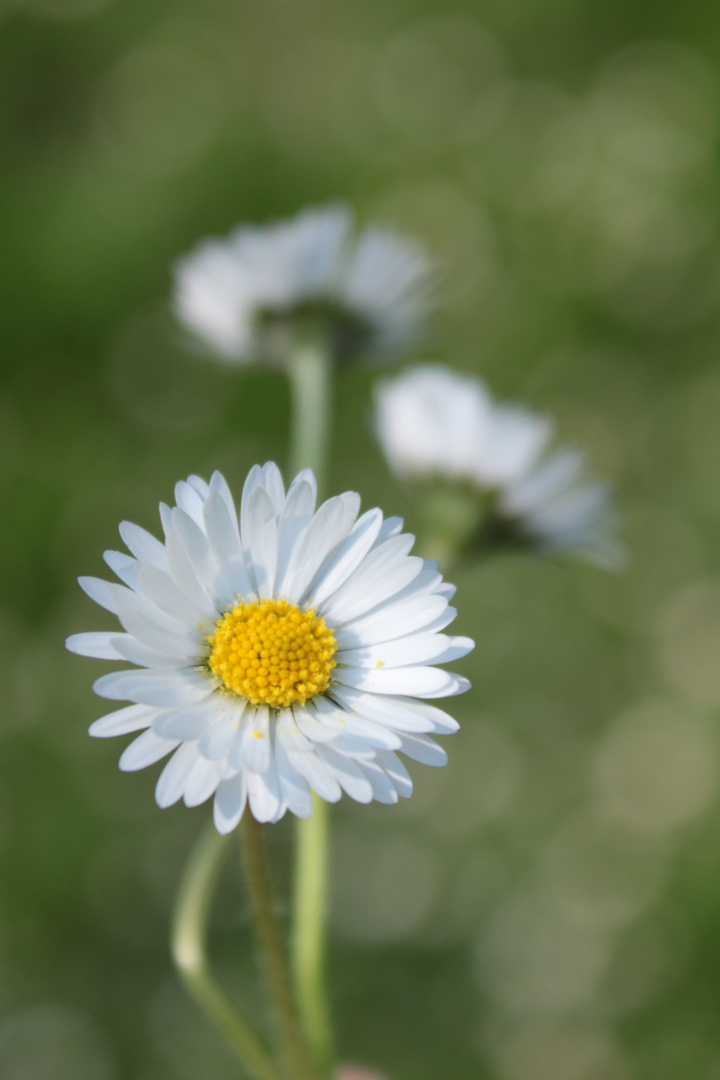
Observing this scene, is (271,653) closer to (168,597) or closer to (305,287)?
(168,597)

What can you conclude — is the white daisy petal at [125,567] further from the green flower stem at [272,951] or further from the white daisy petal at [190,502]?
the green flower stem at [272,951]

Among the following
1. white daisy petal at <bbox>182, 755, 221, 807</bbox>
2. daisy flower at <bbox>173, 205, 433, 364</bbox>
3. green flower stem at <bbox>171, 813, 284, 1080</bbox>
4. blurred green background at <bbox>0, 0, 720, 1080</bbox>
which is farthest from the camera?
blurred green background at <bbox>0, 0, 720, 1080</bbox>

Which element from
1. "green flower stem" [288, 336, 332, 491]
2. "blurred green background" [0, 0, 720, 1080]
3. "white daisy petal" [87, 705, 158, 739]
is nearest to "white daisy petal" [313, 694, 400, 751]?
"white daisy petal" [87, 705, 158, 739]

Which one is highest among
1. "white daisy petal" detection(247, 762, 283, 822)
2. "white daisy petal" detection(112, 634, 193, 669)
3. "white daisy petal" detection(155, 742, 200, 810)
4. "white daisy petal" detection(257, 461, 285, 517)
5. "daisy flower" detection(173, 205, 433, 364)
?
"daisy flower" detection(173, 205, 433, 364)

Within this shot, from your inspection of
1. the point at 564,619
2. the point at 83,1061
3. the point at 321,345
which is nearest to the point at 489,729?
the point at 564,619

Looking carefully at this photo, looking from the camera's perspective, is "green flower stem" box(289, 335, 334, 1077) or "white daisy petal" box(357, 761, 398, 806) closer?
"white daisy petal" box(357, 761, 398, 806)

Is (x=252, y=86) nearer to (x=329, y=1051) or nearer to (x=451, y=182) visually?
(x=451, y=182)

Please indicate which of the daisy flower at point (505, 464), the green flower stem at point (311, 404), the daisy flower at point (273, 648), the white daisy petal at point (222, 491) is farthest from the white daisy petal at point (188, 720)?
the daisy flower at point (505, 464)

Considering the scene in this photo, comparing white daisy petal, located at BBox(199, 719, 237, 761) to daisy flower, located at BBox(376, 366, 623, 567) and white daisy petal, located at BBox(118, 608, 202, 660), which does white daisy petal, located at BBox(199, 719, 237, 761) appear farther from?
daisy flower, located at BBox(376, 366, 623, 567)
